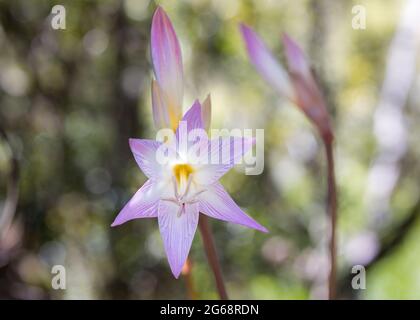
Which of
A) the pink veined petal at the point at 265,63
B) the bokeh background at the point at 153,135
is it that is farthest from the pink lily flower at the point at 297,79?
the bokeh background at the point at 153,135

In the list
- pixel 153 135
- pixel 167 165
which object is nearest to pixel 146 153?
pixel 167 165

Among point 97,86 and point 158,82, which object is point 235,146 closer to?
point 158,82

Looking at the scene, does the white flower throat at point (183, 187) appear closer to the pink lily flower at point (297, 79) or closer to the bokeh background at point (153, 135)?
the pink lily flower at point (297, 79)

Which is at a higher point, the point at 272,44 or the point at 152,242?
the point at 272,44

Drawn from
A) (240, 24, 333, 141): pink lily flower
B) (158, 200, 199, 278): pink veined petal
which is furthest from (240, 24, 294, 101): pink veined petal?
(158, 200, 199, 278): pink veined petal

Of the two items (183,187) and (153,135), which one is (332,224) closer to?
(183,187)
